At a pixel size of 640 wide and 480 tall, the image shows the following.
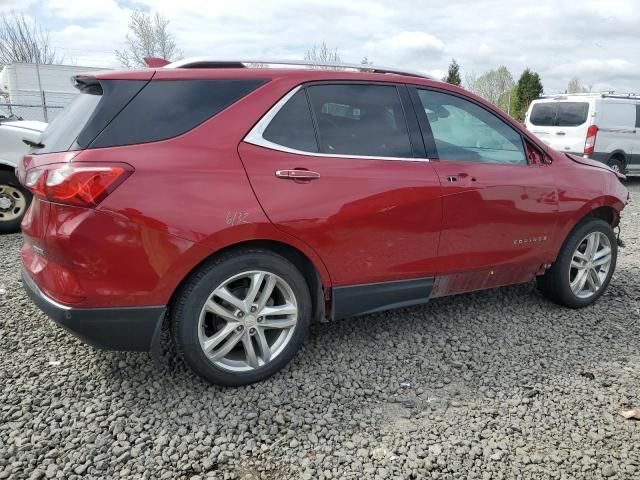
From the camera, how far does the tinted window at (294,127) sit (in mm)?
2781

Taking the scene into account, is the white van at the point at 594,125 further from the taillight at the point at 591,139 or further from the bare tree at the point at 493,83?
the bare tree at the point at 493,83

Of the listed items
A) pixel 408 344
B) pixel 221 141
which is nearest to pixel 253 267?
pixel 221 141

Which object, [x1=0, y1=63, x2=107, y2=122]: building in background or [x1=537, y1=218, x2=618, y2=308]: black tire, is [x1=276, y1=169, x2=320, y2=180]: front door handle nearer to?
[x1=537, y1=218, x2=618, y2=308]: black tire

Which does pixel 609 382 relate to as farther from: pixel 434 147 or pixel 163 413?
pixel 163 413

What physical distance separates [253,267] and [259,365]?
58cm

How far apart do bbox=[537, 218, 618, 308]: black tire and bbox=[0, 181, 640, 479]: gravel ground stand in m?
0.39

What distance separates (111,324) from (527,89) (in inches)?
1442

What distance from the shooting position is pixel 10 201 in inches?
241

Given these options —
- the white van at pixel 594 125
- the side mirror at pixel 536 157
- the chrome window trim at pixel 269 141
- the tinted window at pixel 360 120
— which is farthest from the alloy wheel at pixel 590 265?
the white van at pixel 594 125

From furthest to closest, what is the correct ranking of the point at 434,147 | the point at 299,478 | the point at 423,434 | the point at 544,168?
the point at 544,168 → the point at 434,147 → the point at 423,434 → the point at 299,478

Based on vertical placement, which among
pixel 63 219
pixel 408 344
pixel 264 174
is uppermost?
pixel 264 174

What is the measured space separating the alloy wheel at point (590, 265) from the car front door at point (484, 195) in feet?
1.47

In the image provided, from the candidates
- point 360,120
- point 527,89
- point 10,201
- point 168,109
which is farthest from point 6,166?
point 527,89

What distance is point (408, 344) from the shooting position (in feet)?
11.5
